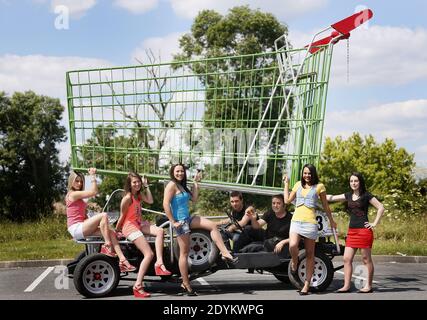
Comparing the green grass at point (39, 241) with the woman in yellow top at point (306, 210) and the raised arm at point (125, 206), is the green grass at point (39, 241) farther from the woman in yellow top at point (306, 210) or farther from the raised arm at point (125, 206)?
the woman in yellow top at point (306, 210)

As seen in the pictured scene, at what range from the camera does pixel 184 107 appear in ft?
28.8

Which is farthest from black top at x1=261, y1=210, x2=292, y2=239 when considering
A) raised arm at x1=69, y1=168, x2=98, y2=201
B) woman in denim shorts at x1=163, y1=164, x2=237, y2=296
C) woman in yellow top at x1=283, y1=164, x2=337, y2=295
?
raised arm at x1=69, y1=168, x2=98, y2=201

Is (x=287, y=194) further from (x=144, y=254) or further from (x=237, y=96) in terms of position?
(x=144, y=254)

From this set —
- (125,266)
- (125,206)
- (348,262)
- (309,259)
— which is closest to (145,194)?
(125,206)

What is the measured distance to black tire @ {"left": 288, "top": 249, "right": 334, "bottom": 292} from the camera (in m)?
8.44

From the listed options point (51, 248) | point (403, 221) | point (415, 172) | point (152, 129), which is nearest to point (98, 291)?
point (152, 129)

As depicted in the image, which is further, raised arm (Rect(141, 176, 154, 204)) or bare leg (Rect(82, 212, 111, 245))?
raised arm (Rect(141, 176, 154, 204))

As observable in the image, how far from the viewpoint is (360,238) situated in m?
8.42

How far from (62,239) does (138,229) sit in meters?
8.28

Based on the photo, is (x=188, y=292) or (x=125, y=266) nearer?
(x=125, y=266)

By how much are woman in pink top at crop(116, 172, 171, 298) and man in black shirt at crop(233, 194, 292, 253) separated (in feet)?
3.51

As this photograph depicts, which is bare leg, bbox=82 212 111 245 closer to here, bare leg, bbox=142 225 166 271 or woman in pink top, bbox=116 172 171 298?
woman in pink top, bbox=116 172 171 298

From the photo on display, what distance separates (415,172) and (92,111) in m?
33.3

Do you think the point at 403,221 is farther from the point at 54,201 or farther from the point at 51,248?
the point at 54,201
